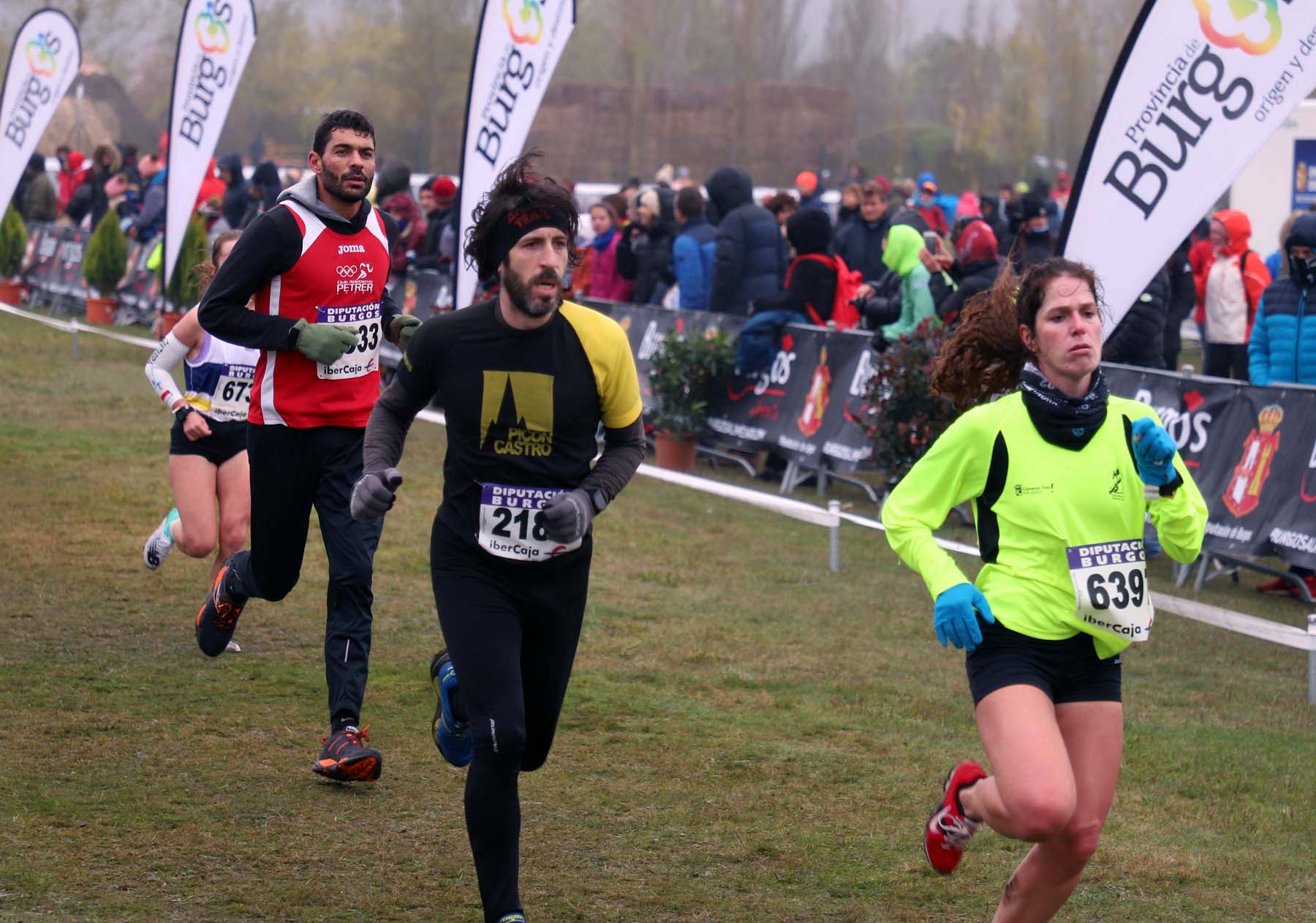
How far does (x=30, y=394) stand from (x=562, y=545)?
12506mm

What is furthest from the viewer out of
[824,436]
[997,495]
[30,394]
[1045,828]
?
[30,394]

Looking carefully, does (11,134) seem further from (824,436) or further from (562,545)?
(562,545)

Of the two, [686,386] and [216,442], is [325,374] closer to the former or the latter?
[216,442]

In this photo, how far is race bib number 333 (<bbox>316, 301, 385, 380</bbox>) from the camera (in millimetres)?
5855

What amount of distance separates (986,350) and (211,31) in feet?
40.2

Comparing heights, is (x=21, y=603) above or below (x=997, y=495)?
below

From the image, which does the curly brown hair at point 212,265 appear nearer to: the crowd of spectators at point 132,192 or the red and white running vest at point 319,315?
the red and white running vest at point 319,315

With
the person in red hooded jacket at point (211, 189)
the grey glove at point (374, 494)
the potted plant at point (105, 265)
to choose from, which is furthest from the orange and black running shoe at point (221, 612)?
the potted plant at point (105, 265)

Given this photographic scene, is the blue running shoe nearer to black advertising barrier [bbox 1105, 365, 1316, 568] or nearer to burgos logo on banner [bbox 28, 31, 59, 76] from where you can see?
black advertising barrier [bbox 1105, 365, 1316, 568]

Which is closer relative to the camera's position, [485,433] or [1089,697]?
[1089,697]

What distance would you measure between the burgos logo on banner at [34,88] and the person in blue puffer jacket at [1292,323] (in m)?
13.6

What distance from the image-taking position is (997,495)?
4246 millimetres

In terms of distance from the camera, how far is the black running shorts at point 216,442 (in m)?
7.29

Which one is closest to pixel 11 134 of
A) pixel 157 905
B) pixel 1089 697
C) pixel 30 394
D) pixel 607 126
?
pixel 30 394
